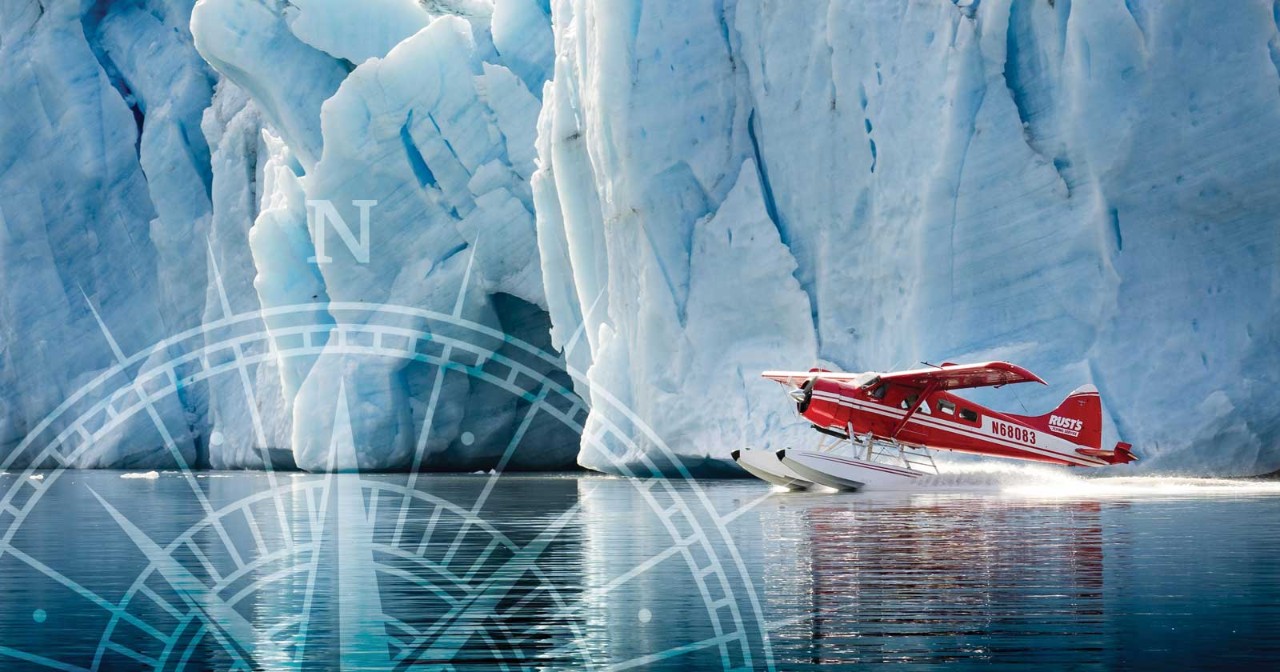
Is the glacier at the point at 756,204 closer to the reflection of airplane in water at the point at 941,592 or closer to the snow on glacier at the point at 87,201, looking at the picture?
the snow on glacier at the point at 87,201

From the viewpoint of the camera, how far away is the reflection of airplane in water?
6.74 metres

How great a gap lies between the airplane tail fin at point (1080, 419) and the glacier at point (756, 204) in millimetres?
913

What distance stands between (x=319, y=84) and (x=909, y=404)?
18814 millimetres

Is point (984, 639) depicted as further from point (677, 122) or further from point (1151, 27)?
point (677, 122)

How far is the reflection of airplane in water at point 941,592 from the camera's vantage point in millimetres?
6738

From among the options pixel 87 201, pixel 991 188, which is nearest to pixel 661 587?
pixel 991 188

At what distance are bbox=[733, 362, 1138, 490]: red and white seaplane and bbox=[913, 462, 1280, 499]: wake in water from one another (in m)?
0.26

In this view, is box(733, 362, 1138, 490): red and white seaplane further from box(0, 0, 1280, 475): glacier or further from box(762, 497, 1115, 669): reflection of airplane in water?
box(762, 497, 1115, 669): reflection of airplane in water

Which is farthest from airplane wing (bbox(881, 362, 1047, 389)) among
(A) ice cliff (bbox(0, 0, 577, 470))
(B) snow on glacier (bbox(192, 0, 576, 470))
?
(B) snow on glacier (bbox(192, 0, 576, 470))

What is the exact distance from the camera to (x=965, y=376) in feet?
64.7

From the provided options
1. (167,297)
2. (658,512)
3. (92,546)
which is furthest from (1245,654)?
(167,297)

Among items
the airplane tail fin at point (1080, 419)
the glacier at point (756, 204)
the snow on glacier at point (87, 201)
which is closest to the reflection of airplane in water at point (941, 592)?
the airplane tail fin at point (1080, 419)

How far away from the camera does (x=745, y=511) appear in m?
16.2

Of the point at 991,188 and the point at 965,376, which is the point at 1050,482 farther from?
the point at 991,188
